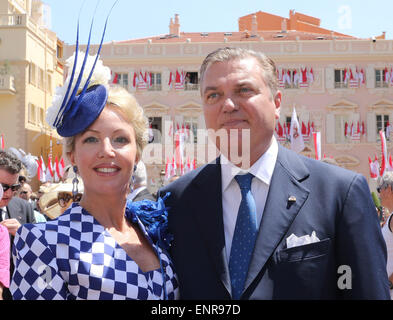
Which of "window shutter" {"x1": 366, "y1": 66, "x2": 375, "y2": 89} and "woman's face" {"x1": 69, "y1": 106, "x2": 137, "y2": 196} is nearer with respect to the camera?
"woman's face" {"x1": 69, "y1": 106, "x2": 137, "y2": 196}

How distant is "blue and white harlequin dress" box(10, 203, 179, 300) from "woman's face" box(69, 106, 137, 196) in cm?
20

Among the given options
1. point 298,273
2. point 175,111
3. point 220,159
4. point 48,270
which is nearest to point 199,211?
point 220,159

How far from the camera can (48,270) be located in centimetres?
263

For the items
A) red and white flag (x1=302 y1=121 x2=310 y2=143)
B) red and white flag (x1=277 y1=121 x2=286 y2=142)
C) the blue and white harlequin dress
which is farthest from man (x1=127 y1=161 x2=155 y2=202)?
red and white flag (x1=302 y1=121 x2=310 y2=143)

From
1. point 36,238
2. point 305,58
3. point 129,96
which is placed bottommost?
point 36,238

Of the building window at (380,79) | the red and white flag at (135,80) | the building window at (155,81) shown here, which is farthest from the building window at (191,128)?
the building window at (380,79)

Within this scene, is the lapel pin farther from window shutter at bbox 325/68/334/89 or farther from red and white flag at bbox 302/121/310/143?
window shutter at bbox 325/68/334/89

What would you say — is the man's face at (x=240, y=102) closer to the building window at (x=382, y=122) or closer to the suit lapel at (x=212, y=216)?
the suit lapel at (x=212, y=216)

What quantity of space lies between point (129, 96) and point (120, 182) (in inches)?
19.0

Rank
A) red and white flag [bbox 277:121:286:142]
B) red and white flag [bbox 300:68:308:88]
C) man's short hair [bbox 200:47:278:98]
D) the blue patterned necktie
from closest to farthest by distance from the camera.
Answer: the blue patterned necktie
man's short hair [bbox 200:47:278:98]
red and white flag [bbox 277:121:286:142]
red and white flag [bbox 300:68:308:88]

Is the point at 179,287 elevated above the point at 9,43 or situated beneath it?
situated beneath

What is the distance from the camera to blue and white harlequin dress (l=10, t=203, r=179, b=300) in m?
2.63

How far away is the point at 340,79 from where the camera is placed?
112 feet
